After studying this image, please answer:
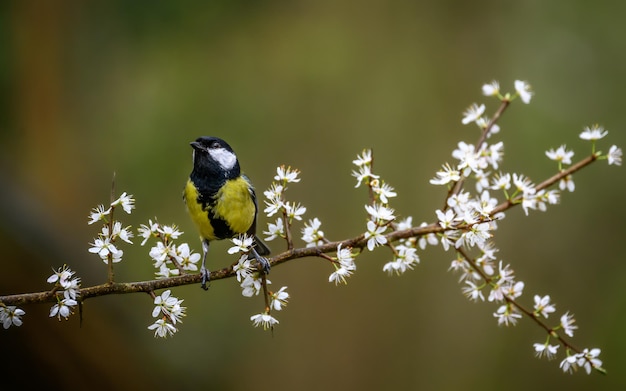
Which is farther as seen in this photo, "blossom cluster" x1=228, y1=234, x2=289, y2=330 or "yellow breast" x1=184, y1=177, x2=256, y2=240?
"yellow breast" x1=184, y1=177, x2=256, y2=240

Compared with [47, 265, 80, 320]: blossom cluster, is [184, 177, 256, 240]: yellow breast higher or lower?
higher

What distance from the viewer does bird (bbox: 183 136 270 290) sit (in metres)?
2.83

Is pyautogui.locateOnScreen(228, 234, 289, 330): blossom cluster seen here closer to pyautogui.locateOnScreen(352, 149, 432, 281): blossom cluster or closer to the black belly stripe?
pyautogui.locateOnScreen(352, 149, 432, 281): blossom cluster

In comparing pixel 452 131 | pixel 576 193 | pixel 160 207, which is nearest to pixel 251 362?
pixel 160 207

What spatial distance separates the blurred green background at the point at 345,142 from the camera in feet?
17.3

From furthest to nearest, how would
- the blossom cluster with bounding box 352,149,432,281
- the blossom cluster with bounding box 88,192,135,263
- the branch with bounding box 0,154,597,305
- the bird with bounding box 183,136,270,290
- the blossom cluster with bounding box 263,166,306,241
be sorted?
the bird with bounding box 183,136,270,290, the blossom cluster with bounding box 263,166,306,241, the blossom cluster with bounding box 352,149,432,281, the blossom cluster with bounding box 88,192,135,263, the branch with bounding box 0,154,597,305

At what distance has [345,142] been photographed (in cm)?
565

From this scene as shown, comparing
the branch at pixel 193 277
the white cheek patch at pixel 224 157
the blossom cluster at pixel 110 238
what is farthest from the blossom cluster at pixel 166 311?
the white cheek patch at pixel 224 157

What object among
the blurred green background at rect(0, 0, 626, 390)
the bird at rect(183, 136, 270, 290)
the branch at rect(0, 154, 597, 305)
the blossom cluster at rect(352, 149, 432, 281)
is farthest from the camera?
the blurred green background at rect(0, 0, 626, 390)

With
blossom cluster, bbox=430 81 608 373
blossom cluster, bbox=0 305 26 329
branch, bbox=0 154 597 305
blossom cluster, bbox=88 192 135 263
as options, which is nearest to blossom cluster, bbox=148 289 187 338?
branch, bbox=0 154 597 305

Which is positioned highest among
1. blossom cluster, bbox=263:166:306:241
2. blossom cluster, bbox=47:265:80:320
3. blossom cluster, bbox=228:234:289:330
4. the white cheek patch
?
the white cheek patch

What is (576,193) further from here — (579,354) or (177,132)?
(579,354)

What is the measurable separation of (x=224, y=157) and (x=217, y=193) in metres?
0.17

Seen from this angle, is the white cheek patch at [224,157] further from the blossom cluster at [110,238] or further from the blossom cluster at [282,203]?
the blossom cluster at [110,238]
